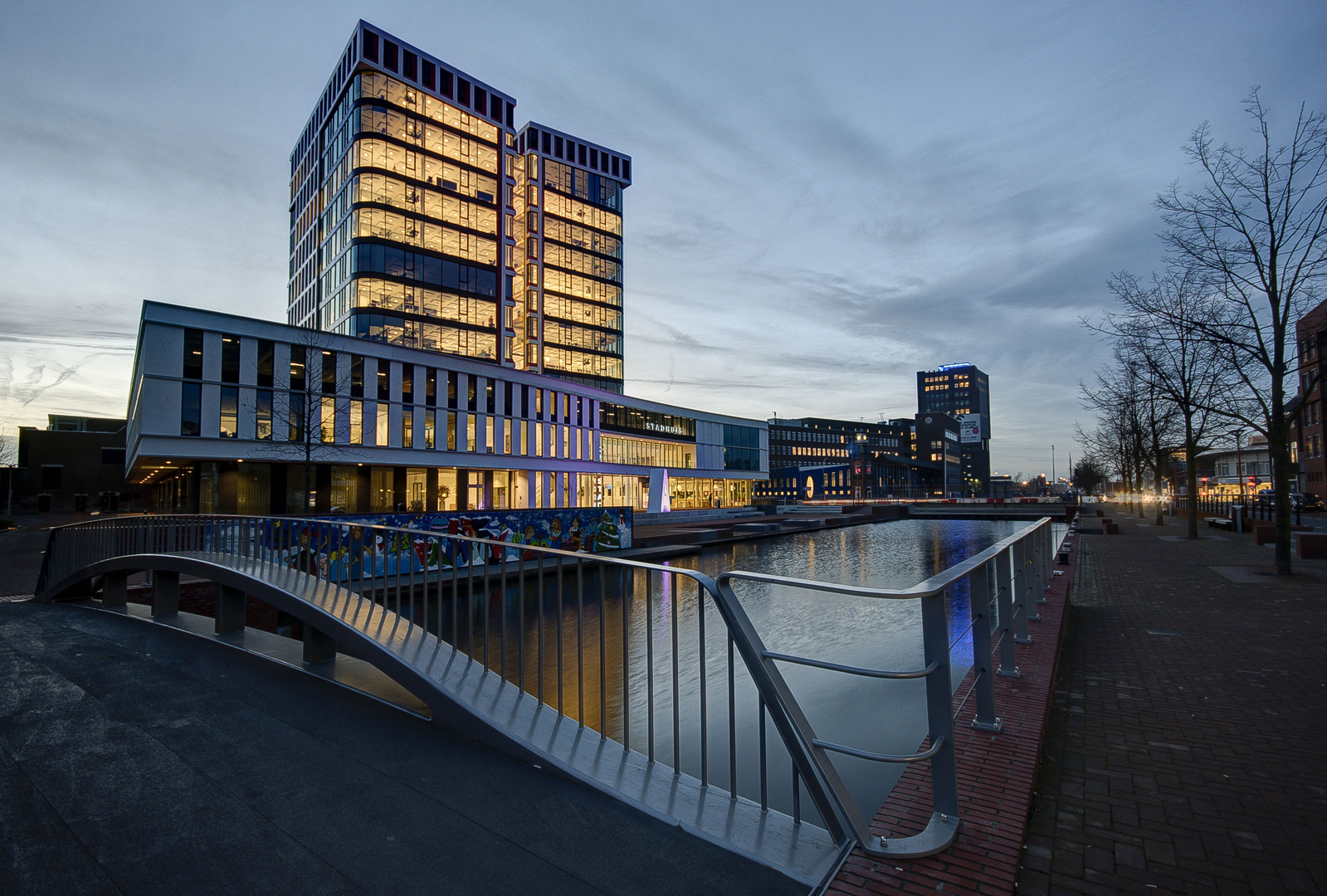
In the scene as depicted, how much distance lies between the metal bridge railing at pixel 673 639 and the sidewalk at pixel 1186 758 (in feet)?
1.97

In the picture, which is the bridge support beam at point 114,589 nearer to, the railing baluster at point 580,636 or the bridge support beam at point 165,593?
the bridge support beam at point 165,593

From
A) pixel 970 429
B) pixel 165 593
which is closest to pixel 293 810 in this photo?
pixel 165 593

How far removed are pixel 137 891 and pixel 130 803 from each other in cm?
99

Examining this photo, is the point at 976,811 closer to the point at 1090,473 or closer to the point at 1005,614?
the point at 1005,614

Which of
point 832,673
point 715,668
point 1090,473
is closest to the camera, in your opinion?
point 832,673

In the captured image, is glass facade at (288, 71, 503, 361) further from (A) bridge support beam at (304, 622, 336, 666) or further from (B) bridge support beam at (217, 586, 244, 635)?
(A) bridge support beam at (304, 622, 336, 666)

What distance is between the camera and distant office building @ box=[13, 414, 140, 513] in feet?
253

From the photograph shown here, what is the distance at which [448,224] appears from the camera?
5947 centimetres

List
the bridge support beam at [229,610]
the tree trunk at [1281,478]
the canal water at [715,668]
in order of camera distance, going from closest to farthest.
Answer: the canal water at [715,668] < the bridge support beam at [229,610] < the tree trunk at [1281,478]

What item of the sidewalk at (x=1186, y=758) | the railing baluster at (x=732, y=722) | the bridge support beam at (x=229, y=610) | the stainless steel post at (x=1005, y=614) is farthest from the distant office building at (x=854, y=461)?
the railing baluster at (x=732, y=722)

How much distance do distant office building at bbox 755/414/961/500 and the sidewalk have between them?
9664 cm

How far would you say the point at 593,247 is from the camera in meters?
76.9

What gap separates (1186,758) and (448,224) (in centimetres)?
6442

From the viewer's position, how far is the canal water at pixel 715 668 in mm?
4031
